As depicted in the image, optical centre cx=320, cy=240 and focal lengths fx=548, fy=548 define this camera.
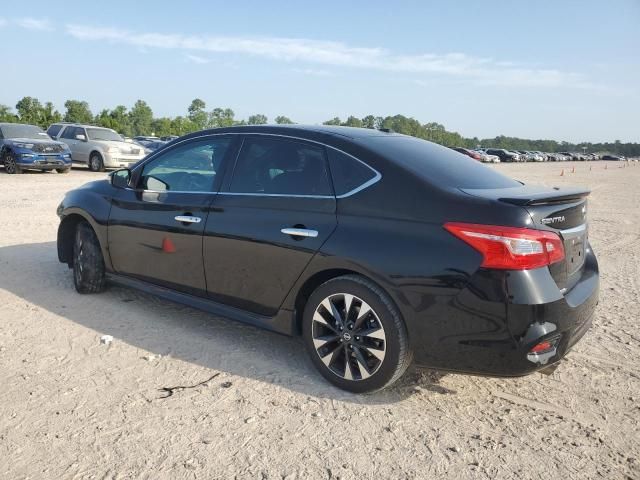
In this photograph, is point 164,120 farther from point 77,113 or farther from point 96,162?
point 96,162

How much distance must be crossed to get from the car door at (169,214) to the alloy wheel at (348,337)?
3.72ft

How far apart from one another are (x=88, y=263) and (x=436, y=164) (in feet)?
11.2

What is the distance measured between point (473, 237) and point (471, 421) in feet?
3.50

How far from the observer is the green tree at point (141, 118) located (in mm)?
85875

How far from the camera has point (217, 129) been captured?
435 cm

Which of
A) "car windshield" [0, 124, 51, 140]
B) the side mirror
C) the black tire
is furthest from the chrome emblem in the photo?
"car windshield" [0, 124, 51, 140]

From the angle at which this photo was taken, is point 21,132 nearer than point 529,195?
No

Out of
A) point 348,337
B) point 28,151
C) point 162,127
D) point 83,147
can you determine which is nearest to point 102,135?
point 83,147

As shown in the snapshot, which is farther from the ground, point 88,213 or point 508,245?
point 508,245

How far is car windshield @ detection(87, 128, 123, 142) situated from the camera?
20297 millimetres

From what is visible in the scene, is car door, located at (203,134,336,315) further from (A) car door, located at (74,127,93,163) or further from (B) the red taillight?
(A) car door, located at (74,127,93,163)

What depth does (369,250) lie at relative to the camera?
3.21 m

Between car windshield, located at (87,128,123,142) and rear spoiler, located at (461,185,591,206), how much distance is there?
1937cm

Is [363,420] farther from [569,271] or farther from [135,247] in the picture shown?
[135,247]
